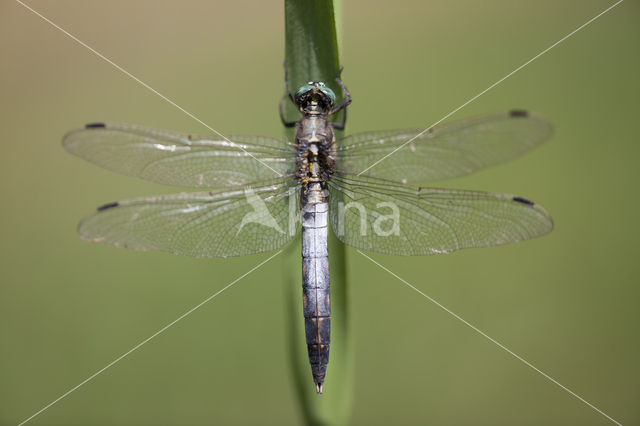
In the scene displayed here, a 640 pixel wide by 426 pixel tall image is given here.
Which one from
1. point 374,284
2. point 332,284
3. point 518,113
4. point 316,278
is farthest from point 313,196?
point 374,284

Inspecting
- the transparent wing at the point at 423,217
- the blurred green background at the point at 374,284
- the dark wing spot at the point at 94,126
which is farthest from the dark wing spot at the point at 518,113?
the dark wing spot at the point at 94,126

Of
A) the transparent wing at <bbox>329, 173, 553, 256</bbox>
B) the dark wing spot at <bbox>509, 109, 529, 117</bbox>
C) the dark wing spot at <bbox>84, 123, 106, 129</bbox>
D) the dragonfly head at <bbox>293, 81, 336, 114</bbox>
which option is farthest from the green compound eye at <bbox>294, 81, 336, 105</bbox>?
the dark wing spot at <bbox>84, 123, 106, 129</bbox>

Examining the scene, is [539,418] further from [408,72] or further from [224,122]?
[224,122]

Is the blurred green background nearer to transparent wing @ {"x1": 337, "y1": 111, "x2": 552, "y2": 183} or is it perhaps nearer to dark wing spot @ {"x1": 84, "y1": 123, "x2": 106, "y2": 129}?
transparent wing @ {"x1": 337, "y1": 111, "x2": 552, "y2": 183}

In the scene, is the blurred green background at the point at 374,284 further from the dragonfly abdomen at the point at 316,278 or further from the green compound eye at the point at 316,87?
the green compound eye at the point at 316,87

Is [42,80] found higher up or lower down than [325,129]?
higher up

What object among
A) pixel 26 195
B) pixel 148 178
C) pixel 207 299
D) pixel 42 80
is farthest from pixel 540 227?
pixel 42 80
